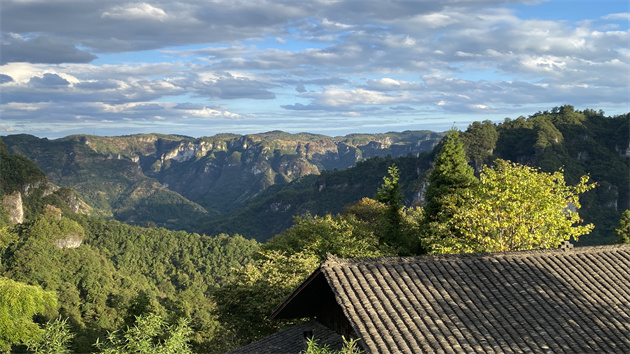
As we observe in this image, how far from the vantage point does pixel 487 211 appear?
29250 mm

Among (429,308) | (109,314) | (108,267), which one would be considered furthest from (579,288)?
(108,267)

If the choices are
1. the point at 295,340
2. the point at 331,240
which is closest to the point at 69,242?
the point at 331,240

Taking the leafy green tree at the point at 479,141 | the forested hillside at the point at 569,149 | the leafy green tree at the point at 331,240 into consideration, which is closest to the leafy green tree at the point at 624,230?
the leafy green tree at the point at 331,240

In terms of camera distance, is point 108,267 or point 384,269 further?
point 108,267

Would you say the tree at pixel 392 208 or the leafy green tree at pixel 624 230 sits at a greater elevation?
the tree at pixel 392 208

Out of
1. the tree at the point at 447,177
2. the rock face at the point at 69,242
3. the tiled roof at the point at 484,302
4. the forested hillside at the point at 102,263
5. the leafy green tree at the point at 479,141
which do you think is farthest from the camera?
the leafy green tree at the point at 479,141

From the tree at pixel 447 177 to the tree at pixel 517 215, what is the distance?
6.14 metres

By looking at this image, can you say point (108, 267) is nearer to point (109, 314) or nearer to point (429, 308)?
point (109, 314)

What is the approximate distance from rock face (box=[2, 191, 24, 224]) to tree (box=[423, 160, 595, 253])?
150 meters

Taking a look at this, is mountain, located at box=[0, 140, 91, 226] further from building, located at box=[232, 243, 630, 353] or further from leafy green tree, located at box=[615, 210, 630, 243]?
building, located at box=[232, 243, 630, 353]

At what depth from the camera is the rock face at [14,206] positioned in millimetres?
146288

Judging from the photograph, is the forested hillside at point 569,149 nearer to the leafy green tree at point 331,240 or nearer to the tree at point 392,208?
the tree at point 392,208

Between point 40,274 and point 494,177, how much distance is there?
101 m

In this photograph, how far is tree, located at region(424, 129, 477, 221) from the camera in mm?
36656
